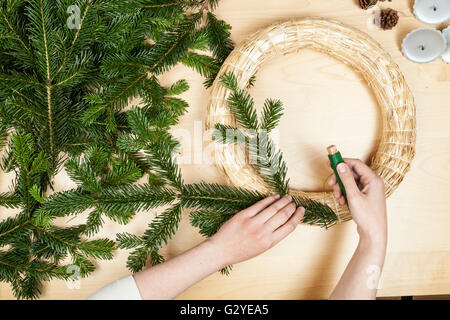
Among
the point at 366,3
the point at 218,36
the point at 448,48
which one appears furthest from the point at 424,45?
the point at 218,36

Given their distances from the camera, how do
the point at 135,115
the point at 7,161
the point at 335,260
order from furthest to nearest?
the point at 335,260 → the point at 7,161 → the point at 135,115

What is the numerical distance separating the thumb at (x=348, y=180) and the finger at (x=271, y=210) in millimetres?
150

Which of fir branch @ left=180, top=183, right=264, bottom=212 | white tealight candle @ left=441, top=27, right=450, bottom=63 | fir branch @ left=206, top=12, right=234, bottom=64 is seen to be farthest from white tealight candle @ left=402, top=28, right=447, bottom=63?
fir branch @ left=180, top=183, right=264, bottom=212

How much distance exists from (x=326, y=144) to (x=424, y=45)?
434mm

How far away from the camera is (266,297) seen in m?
1.03

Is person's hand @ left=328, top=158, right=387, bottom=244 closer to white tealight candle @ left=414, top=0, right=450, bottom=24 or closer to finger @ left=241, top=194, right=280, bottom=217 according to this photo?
finger @ left=241, top=194, right=280, bottom=217

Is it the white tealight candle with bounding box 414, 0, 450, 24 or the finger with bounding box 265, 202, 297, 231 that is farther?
the white tealight candle with bounding box 414, 0, 450, 24

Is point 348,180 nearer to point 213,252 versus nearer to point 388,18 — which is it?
point 213,252

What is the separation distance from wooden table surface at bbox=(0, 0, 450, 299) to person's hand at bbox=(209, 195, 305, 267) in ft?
0.71

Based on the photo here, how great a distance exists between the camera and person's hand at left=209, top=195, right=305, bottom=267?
0.81 m

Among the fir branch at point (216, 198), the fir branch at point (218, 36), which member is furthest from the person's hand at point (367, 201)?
the fir branch at point (218, 36)
